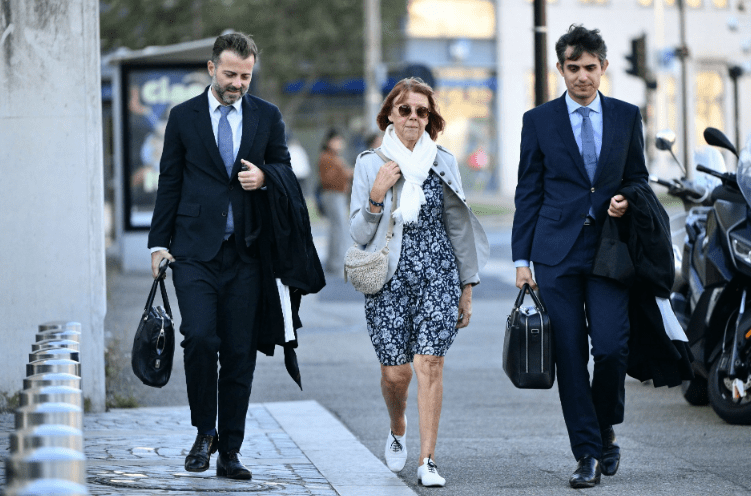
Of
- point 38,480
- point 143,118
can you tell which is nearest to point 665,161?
point 143,118

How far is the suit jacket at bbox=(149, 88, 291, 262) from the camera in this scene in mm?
5605

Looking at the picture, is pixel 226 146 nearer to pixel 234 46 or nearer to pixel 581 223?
pixel 234 46

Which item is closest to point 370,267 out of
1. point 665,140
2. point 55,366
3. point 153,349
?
point 153,349

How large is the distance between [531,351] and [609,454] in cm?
65

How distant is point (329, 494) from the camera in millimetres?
5340

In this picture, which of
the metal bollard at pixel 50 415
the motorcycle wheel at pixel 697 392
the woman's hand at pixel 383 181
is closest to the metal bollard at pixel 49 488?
the metal bollard at pixel 50 415

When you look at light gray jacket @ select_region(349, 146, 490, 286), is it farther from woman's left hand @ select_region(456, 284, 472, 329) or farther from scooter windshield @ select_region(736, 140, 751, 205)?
scooter windshield @ select_region(736, 140, 751, 205)

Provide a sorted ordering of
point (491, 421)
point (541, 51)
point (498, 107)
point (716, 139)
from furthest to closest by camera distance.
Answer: point (498, 107) < point (541, 51) < point (491, 421) < point (716, 139)

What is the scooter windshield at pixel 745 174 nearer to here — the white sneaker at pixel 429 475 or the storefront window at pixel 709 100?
the white sneaker at pixel 429 475

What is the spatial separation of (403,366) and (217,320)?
0.90 metres

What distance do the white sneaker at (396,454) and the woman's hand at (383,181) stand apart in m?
1.09

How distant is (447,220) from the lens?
590 cm

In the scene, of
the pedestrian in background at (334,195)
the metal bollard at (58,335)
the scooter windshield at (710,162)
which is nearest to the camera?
the metal bollard at (58,335)

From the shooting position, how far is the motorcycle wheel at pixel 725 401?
702 centimetres
